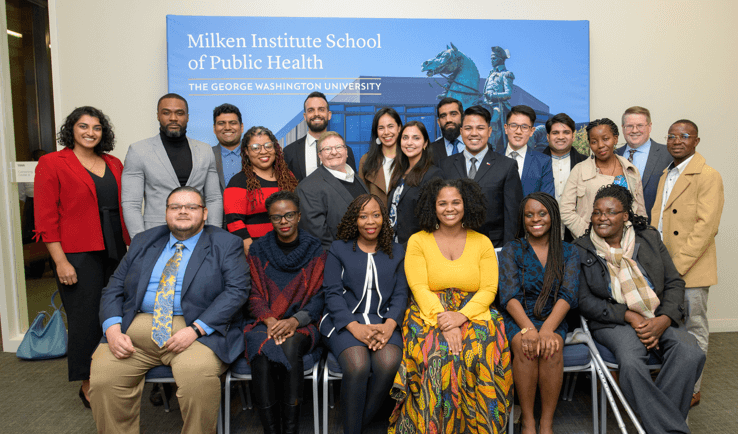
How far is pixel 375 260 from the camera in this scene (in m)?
2.88

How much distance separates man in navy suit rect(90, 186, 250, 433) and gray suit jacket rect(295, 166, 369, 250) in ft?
1.77

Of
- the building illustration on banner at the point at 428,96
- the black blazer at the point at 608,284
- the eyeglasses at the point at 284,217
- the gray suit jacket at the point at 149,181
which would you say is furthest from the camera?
the building illustration on banner at the point at 428,96

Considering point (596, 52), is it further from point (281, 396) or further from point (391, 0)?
point (281, 396)

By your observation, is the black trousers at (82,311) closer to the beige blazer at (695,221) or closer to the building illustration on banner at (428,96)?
the building illustration on banner at (428,96)

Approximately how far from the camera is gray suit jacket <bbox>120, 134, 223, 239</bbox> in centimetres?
316

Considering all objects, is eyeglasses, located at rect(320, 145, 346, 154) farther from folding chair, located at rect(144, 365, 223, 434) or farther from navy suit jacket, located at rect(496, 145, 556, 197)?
folding chair, located at rect(144, 365, 223, 434)

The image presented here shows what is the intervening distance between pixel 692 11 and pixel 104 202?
5.48m

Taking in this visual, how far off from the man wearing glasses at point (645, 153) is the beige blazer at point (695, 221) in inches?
13.1

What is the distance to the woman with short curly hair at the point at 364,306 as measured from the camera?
254 centimetres

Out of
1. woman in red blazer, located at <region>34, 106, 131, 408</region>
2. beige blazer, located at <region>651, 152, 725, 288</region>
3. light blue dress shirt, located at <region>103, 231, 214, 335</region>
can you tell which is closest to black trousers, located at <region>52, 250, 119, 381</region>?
woman in red blazer, located at <region>34, 106, 131, 408</region>

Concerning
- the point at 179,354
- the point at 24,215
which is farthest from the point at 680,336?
the point at 24,215

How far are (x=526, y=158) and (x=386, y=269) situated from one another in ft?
4.99

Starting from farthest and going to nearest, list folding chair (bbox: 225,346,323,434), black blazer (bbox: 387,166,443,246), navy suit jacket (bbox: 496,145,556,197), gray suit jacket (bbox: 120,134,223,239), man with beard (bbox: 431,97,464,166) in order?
man with beard (bbox: 431,97,464,166)
navy suit jacket (bbox: 496,145,556,197)
black blazer (bbox: 387,166,443,246)
gray suit jacket (bbox: 120,134,223,239)
folding chair (bbox: 225,346,323,434)

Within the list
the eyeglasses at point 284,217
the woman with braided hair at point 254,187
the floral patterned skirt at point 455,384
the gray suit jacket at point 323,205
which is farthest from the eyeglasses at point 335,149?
the floral patterned skirt at point 455,384
